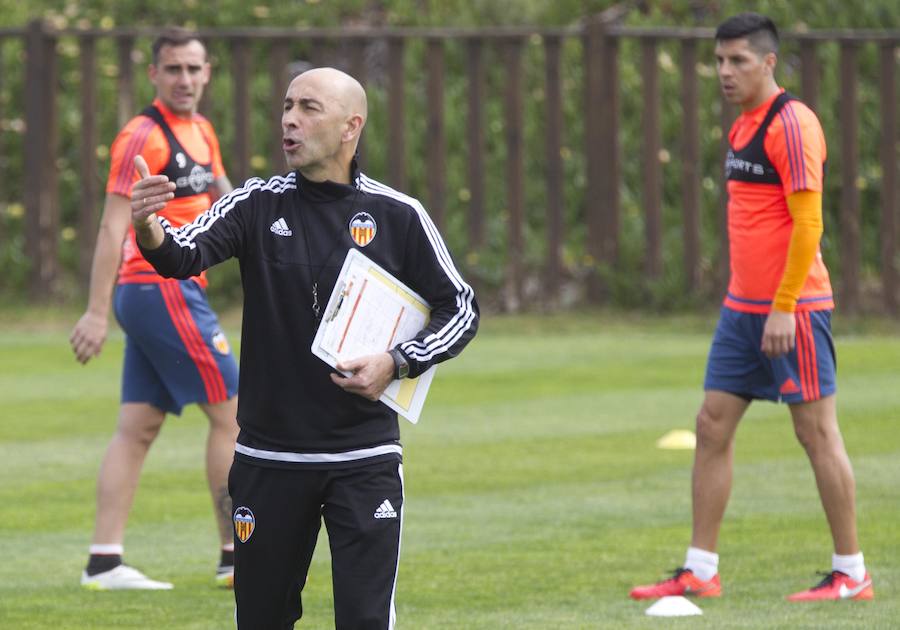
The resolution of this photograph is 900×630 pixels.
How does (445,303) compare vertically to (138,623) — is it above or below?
above

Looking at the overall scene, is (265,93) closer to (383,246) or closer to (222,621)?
(222,621)

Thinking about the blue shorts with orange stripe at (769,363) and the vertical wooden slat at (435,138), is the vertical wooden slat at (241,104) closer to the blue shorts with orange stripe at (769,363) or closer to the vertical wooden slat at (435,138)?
the vertical wooden slat at (435,138)

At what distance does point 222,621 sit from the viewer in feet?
22.7

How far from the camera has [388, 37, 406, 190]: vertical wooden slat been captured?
61.8 ft

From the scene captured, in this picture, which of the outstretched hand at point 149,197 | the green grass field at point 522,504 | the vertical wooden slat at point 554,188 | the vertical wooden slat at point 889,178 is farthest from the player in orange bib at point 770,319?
the vertical wooden slat at point 554,188

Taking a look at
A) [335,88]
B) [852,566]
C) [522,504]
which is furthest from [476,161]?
[335,88]

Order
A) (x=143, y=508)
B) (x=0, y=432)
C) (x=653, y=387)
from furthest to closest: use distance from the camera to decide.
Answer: (x=653, y=387)
(x=0, y=432)
(x=143, y=508)

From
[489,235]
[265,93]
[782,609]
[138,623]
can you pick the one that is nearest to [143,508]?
[138,623]

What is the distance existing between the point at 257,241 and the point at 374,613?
1.11m

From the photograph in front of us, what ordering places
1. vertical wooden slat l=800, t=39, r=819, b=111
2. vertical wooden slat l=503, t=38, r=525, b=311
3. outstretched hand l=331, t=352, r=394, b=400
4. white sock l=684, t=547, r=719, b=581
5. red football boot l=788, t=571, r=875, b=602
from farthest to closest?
vertical wooden slat l=503, t=38, r=525, b=311, vertical wooden slat l=800, t=39, r=819, b=111, white sock l=684, t=547, r=719, b=581, red football boot l=788, t=571, r=875, b=602, outstretched hand l=331, t=352, r=394, b=400

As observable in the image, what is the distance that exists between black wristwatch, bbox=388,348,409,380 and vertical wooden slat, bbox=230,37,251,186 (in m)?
13.7

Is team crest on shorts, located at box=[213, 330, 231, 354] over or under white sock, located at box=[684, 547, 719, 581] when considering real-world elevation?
over

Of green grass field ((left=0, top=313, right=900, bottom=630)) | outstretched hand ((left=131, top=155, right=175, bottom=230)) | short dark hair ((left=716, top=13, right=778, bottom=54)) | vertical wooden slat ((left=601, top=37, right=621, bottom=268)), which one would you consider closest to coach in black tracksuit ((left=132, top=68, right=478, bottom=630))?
outstretched hand ((left=131, top=155, right=175, bottom=230))

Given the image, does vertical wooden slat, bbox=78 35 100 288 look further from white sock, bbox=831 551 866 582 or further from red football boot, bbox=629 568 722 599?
white sock, bbox=831 551 866 582
